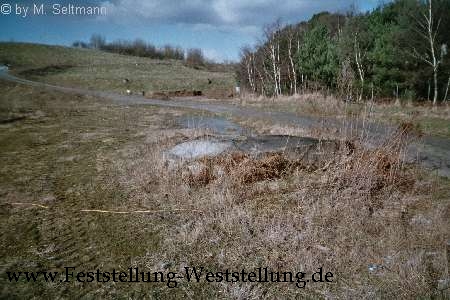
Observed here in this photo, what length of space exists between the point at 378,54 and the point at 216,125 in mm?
12018

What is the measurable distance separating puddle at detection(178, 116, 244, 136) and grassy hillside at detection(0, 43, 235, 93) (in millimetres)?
20566

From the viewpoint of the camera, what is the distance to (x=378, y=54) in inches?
849

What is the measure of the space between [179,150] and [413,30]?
17605 millimetres

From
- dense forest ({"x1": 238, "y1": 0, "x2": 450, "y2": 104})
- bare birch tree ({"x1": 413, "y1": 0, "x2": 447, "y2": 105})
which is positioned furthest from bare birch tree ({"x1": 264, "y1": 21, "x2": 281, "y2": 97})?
bare birch tree ({"x1": 413, "y1": 0, "x2": 447, "y2": 105})

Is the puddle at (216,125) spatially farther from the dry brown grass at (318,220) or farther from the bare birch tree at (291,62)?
the bare birch tree at (291,62)

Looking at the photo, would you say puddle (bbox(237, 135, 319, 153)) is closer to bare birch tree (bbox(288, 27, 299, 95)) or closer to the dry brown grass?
the dry brown grass

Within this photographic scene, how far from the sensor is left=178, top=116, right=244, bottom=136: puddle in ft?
44.4

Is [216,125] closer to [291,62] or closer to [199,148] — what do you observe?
[199,148]

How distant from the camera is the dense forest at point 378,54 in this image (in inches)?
803

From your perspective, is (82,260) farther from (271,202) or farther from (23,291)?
(271,202)

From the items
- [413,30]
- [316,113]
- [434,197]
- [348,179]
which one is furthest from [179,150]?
[413,30]

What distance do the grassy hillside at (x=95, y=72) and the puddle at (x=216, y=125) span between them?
2057 centimetres

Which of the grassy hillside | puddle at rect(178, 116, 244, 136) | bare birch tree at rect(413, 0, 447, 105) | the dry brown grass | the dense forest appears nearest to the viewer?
the dry brown grass

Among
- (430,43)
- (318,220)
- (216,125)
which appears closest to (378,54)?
(430,43)
